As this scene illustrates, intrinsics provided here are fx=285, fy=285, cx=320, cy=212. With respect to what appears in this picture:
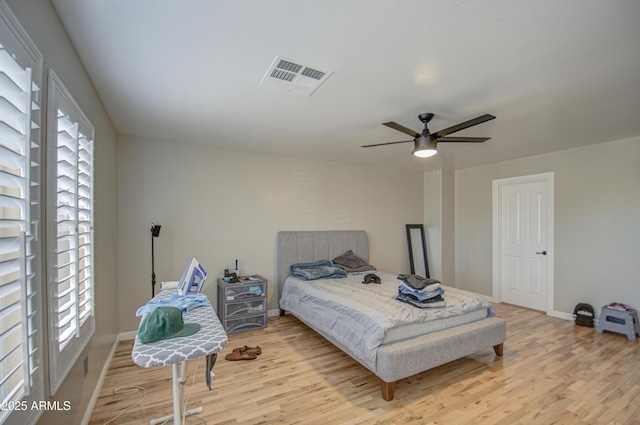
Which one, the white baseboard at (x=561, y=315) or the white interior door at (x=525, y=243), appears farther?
the white interior door at (x=525, y=243)

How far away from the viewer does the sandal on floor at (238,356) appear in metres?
2.99

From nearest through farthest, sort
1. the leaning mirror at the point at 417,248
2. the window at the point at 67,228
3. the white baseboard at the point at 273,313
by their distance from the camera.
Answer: the window at the point at 67,228 < the white baseboard at the point at 273,313 < the leaning mirror at the point at 417,248

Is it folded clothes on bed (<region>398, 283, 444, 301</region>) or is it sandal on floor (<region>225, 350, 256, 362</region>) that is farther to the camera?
sandal on floor (<region>225, 350, 256, 362</region>)

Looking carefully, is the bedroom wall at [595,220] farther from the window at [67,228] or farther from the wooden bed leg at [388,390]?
Result: the window at [67,228]

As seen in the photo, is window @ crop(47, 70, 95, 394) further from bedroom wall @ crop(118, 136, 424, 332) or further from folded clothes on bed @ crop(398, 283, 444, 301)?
folded clothes on bed @ crop(398, 283, 444, 301)

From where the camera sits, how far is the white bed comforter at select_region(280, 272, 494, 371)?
2.43 m

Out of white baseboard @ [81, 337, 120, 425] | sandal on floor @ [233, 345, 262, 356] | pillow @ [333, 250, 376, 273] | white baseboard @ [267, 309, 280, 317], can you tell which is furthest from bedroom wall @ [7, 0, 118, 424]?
pillow @ [333, 250, 376, 273]

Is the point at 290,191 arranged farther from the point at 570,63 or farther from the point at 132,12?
the point at 570,63

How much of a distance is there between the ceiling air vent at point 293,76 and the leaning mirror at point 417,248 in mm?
4096

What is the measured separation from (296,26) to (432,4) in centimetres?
71

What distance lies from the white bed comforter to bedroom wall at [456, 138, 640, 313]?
2183mm

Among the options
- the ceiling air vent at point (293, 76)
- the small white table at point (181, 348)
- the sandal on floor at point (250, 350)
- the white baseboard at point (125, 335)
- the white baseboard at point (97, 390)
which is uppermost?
the ceiling air vent at point (293, 76)

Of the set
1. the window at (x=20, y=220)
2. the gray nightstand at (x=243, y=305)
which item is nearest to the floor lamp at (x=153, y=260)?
the gray nightstand at (x=243, y=305)

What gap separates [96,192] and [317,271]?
2.71m
